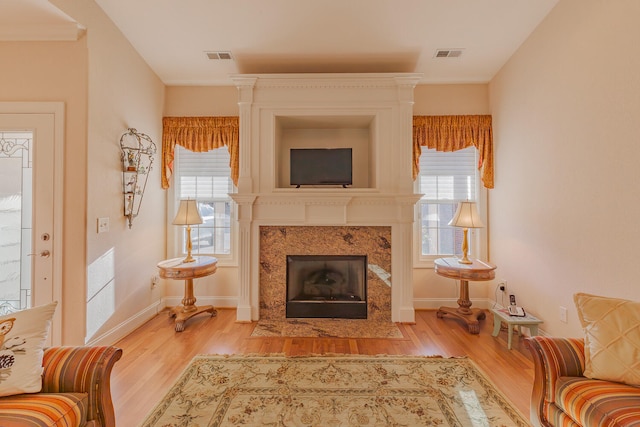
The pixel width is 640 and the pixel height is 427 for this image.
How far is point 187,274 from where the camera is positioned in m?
2.99

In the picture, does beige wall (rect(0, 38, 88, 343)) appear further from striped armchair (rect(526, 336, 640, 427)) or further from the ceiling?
striped armchair (rect(526, 336, 640, 427))

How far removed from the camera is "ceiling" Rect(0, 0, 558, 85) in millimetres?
2436

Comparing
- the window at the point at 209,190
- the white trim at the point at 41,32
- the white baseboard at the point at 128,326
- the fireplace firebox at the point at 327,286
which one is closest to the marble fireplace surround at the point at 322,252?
the fireplace firebox at the point at 327,286

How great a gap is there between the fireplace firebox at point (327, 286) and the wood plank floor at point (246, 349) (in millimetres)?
484

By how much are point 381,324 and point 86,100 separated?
137 inches

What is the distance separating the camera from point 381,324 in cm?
316

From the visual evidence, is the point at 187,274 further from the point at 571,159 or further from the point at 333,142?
the point at 571,159

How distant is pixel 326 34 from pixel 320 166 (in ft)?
4.37

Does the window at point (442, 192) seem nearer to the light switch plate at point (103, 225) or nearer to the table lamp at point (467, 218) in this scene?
the table lamp at point (467, 218)

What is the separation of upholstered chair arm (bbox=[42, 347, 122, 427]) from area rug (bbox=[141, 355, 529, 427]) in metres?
0.51

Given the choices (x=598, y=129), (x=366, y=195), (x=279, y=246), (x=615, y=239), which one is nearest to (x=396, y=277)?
(x=366, y=195)

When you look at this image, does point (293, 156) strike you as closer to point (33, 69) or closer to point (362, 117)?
point (362, 117)

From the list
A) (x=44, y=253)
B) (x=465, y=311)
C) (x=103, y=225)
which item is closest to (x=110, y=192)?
(x=103, y=225)

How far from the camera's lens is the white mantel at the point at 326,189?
3199mm
